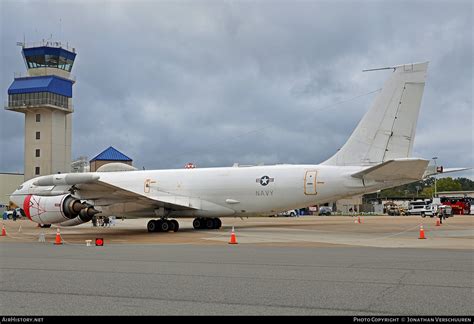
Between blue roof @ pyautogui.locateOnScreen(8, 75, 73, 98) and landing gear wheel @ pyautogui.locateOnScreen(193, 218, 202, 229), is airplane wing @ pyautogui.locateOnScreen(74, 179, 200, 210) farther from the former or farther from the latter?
blue roof @ pyautogui.locateOnScreen(8, 75, 73, 98)

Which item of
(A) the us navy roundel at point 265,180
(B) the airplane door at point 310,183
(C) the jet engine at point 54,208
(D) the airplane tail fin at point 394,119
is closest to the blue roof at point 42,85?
(C) the jet engine at point 54,208

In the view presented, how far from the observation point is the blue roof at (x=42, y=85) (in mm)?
62594

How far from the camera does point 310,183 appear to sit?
84.1ft

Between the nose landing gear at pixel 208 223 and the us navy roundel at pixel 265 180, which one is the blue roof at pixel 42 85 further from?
the us navy roundel at pixel 265 180

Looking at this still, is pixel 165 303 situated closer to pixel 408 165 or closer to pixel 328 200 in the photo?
pixel 408 165

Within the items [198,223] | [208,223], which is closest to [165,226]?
[198,223]

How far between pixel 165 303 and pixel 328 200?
18.9m

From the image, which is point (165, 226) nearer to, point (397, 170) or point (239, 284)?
point (397, 170)

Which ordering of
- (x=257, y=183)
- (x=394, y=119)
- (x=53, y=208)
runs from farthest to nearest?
1. (x=257, y=183)
2. (x=53, y=208)
3. (x=394, y=119)

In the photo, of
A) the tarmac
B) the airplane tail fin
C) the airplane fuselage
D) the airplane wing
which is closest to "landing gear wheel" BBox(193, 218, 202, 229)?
the airplane fuselage

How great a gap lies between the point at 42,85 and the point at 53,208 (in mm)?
42637

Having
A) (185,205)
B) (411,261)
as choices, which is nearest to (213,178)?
(185,205)

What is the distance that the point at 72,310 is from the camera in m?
6.74

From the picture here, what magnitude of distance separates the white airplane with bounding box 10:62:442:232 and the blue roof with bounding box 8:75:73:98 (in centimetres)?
3357
